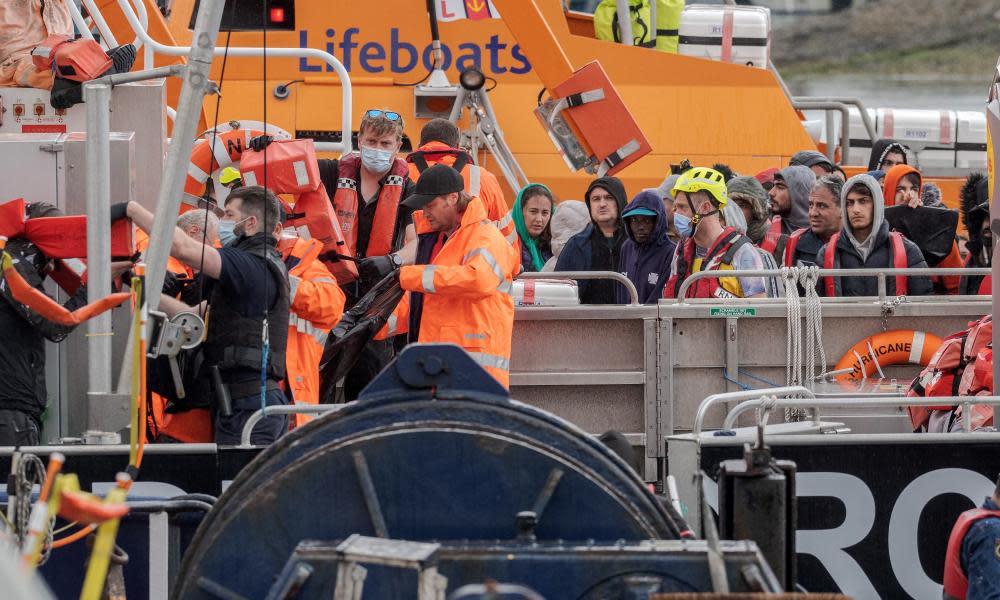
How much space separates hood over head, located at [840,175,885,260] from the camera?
8.91 meters

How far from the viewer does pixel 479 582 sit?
11.2 feet

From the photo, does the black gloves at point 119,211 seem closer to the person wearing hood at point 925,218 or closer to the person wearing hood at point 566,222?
the person wearing hood at point 566,222

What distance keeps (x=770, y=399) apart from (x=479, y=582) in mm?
2530

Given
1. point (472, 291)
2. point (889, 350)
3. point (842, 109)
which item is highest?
point (842, 109)

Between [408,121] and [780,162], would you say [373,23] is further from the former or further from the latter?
[780,162]

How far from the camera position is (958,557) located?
17.2 feet

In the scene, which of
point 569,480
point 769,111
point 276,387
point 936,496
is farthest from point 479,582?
point 769,111

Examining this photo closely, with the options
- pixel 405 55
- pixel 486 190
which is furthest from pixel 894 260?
pixel 405 55

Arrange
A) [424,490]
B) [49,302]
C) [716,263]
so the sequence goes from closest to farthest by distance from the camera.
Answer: [424,490] → [49,302] → [716,263]

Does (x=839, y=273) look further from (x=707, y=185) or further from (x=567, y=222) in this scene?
(x=567, y=222)

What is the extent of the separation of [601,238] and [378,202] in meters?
1.59

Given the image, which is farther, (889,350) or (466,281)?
(889,350)

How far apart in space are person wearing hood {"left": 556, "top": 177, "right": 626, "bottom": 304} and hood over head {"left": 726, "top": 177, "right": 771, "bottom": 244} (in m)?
0.86

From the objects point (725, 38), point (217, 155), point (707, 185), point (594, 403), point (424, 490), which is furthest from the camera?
point (725, 38)
